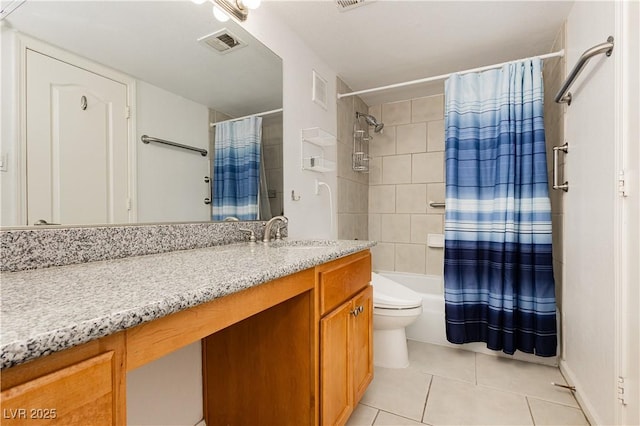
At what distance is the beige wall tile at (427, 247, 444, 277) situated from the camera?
2.81m

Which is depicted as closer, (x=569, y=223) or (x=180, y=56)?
(x=180, y=56)

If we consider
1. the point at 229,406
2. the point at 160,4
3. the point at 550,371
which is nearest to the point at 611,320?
the point at 550,371

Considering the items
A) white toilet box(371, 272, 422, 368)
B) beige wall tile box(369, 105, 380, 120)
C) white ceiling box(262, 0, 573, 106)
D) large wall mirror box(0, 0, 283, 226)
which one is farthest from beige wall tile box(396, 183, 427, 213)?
large wall mirror box(0, 0, 283, 226)

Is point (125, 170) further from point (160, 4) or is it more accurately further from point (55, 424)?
point (55, 424)

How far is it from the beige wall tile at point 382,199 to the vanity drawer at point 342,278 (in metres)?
1.63

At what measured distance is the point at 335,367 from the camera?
1138mm

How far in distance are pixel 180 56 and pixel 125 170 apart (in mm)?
536

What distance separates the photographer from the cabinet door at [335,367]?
3.45ft

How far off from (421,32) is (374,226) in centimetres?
176

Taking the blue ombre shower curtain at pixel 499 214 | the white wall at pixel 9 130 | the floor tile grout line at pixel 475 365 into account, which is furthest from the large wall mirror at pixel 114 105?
the floor tile grout line at pixel 475 365

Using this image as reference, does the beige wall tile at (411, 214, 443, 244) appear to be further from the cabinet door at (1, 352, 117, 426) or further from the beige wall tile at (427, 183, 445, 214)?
the cabinet door at (1, 352, 117, 426)

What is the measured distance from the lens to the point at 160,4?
1.14 metres

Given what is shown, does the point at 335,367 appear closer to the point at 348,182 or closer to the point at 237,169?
the point at 237,169

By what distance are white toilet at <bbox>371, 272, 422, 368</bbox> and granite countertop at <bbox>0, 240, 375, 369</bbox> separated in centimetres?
102
